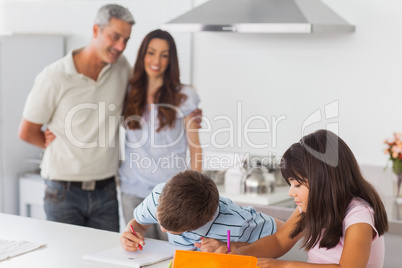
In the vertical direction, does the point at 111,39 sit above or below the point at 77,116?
above

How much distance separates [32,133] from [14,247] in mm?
960

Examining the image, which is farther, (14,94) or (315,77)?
(14,94)

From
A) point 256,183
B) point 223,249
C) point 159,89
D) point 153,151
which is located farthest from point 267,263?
point 256,183

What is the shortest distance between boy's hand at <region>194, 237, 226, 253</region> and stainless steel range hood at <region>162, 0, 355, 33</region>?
1.39m

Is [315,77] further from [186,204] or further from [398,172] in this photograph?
[186,204]

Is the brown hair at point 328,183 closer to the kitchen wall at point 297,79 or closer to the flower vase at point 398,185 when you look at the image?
the flower vase at point 398,185

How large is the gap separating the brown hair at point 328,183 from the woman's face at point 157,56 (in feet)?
3.80

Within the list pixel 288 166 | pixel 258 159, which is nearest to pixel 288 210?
pixel 258 159

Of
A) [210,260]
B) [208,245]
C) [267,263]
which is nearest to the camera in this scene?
[210,260]

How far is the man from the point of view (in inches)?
108

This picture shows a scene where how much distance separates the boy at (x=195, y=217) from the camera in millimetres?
1741

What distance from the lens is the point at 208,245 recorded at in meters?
1.84

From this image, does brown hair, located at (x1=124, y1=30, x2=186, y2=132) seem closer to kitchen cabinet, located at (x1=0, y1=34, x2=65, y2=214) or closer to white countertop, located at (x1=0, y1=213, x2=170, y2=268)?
white countertop, located at (x1=0, y1=213, x2=170, y2=268)

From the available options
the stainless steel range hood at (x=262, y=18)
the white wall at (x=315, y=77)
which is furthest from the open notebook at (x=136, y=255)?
the white wall at (x=315, y=77)
